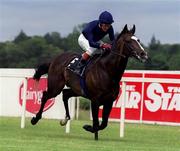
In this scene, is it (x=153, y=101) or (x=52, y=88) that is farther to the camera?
(x=153, y=101)

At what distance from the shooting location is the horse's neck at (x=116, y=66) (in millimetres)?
13211

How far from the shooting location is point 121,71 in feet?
43.5

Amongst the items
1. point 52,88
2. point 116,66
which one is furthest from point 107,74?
point 52,88

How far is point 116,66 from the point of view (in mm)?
13258

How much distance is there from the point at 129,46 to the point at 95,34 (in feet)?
3.67

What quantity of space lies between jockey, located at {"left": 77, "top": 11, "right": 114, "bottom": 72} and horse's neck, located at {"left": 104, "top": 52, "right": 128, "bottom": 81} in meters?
0.26

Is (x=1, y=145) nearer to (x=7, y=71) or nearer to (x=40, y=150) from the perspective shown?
(x=40, y=150)

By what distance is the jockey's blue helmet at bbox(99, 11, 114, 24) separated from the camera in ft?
43.9

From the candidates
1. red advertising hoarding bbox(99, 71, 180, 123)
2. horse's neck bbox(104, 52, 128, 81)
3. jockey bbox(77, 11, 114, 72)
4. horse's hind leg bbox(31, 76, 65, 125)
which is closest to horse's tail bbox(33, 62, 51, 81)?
horse's hind leg bbox(31, 76, 65, 125)

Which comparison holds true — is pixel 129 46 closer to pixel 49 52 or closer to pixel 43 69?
pixel 43 69

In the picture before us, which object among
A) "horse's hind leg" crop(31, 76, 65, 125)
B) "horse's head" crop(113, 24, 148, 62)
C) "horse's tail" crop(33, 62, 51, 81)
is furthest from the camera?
"horse's tail" crop(33, 62, 51, 81)

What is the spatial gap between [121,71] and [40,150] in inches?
130

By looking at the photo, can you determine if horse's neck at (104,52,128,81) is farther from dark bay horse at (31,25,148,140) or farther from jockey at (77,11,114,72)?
jockey at (77,11,114,72)

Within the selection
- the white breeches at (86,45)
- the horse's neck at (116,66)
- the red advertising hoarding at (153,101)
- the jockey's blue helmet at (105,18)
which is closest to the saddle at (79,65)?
the white breeches at (86,45)
